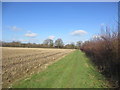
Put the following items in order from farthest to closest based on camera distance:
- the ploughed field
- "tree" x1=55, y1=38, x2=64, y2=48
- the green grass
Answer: "tree" x1=55, y1=38, x2=64, y2=48
the ploughed field
the green grass

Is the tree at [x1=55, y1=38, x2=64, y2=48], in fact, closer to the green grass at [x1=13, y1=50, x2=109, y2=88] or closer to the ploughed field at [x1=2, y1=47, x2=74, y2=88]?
the ploughed field at [x1=2, y1=47, x2=74, y2=88]

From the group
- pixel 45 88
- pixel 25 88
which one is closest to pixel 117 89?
pixel 45 88

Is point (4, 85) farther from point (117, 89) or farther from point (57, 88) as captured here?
point (117, 89)

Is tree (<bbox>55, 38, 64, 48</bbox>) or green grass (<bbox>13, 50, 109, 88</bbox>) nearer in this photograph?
green grass (<bbox>13, 50, 109, 88</bbox>)

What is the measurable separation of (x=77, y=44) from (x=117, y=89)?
169 metres

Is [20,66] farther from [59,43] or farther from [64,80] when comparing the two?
[59,43]

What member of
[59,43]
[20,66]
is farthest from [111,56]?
[59,43]

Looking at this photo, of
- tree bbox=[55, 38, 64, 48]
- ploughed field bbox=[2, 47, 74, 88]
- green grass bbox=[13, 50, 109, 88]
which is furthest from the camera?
tree bbox=[55, 38, 64, 48]

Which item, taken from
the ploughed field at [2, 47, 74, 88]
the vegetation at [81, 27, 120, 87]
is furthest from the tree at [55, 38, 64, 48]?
the vegetation at [81, 27, 120, 87]

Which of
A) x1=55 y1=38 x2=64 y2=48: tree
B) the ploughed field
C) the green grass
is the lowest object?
the green grass

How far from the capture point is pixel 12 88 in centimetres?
944

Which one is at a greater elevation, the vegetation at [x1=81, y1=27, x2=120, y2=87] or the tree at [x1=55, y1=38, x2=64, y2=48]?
the tree at [x1=55, y1=38, x2=64, y2=48]

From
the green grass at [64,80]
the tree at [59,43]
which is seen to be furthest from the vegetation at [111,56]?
the tree at [59,43]

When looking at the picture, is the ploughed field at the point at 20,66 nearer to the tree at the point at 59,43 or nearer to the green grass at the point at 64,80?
the green grass at the point at 64,80
